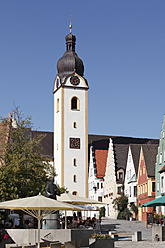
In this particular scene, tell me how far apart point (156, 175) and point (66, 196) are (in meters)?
23.1

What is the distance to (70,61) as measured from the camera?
7069 cm

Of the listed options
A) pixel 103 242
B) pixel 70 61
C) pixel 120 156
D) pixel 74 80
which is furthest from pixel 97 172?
pixel 103 242

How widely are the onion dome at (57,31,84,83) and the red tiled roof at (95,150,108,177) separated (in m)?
14.9

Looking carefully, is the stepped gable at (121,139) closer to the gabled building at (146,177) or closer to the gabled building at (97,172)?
the gabled building at (97,172)

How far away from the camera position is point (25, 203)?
17125 mm

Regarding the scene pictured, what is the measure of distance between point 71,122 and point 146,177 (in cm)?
2038

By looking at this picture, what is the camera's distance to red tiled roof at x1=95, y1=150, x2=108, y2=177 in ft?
247

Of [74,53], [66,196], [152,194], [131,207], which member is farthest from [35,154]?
[74,53]

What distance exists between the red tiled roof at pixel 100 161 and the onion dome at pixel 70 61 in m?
14.9

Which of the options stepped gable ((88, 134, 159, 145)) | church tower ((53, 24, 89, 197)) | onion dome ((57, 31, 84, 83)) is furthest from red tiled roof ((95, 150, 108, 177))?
onion dome ((57, 31, 84, 83))

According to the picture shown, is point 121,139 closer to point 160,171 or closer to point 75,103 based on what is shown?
point 75,103

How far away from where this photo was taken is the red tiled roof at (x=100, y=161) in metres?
75.4

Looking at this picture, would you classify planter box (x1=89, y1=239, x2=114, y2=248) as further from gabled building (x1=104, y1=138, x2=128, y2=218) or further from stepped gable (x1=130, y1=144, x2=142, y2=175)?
gabled building (x1=104, y1=138, x2=128, y2=218)

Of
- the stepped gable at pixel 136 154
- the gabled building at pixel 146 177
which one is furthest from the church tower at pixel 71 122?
the gabled building at pixel 146 177
